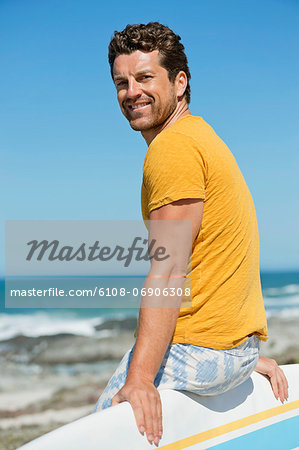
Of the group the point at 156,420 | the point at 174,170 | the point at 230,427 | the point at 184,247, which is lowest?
the point at 230,427

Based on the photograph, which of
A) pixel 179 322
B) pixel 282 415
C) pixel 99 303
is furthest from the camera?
pixel 99 303

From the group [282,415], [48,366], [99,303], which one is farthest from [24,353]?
[282,415]

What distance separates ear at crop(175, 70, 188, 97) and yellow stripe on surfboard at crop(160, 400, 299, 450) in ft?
3.49

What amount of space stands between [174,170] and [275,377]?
0.93 meters

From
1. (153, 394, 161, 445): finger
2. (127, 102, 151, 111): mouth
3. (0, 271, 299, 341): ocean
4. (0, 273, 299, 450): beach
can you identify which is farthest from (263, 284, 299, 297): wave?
(153, 394, 161, 445): finger

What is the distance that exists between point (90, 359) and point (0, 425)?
5.07 meters

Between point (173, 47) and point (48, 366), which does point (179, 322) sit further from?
point (48, 366)

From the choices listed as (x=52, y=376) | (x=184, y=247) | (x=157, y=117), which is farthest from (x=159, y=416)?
(x=52, y=376)

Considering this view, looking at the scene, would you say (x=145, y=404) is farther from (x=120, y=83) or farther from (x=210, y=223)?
(x=120, y=83)

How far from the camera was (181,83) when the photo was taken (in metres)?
1.65

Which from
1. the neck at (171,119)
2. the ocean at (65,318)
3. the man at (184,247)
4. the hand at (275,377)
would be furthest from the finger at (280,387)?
the ocean at (65,318)

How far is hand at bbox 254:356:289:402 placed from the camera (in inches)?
69.1

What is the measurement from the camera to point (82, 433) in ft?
4.13

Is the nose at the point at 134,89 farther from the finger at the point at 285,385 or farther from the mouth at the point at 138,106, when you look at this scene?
the finger at the point at 285,385
